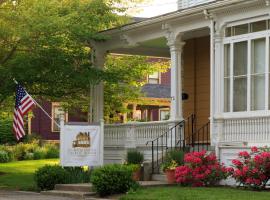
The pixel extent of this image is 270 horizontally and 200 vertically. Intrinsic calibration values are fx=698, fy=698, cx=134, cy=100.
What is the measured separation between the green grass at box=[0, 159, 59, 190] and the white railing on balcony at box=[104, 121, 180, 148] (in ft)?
10.9

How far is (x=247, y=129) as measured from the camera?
759 inches

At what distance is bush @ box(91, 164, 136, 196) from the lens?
58.7ft

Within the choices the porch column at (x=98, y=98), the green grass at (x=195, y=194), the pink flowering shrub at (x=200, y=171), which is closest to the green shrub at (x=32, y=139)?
the porch column at (x=98, y=98)

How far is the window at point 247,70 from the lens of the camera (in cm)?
1921

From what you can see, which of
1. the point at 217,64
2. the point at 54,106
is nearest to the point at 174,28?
the point at 217,64

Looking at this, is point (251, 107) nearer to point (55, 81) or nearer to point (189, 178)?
point (189, 178)

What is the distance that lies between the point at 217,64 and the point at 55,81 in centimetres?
661

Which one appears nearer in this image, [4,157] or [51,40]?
[51,40]

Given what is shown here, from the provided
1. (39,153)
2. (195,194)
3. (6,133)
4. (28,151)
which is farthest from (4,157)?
(195,194)

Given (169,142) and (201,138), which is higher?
(201,138)

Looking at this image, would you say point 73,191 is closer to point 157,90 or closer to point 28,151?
point 28,151

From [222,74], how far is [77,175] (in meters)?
5.30

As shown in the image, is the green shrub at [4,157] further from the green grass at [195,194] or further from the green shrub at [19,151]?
the green grass at [195,194]

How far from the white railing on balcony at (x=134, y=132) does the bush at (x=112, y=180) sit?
4532 millimetres
